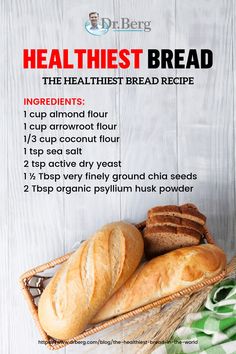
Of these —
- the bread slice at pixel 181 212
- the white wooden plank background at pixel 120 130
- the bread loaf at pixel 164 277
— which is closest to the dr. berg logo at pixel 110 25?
the white wooden plank background at pixel 120 130

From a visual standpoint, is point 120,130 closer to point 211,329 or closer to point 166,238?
point 166,238

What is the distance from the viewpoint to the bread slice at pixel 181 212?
125 centimetres

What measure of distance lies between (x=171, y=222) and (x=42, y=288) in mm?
318

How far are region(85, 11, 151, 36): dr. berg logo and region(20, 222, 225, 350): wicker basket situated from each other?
0.43 metres

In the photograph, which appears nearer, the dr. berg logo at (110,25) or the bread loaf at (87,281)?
the bread loaf at (87,281)

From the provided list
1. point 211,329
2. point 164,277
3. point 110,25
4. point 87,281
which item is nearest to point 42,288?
point 87,281

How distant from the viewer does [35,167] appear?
4.22 ft

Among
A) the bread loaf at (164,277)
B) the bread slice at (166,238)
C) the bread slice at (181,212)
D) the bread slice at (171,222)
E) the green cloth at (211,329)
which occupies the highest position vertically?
the bread slice at (181,212)

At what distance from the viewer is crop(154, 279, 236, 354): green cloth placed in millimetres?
1217

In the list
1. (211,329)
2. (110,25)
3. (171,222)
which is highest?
(110,25)

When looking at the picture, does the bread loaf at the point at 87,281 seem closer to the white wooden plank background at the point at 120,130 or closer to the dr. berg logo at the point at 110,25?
the white wooden plank background at the point at 120,130

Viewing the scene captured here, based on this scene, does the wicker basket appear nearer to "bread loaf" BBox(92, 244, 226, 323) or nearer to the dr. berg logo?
"bread loaf" BBox(92, 244, 226, 323)

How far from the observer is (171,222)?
48.7 inches

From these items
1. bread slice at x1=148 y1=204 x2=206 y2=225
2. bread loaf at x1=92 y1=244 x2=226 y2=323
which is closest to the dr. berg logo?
bread slice at x1=148 y1=204 x2=206 y2=225
